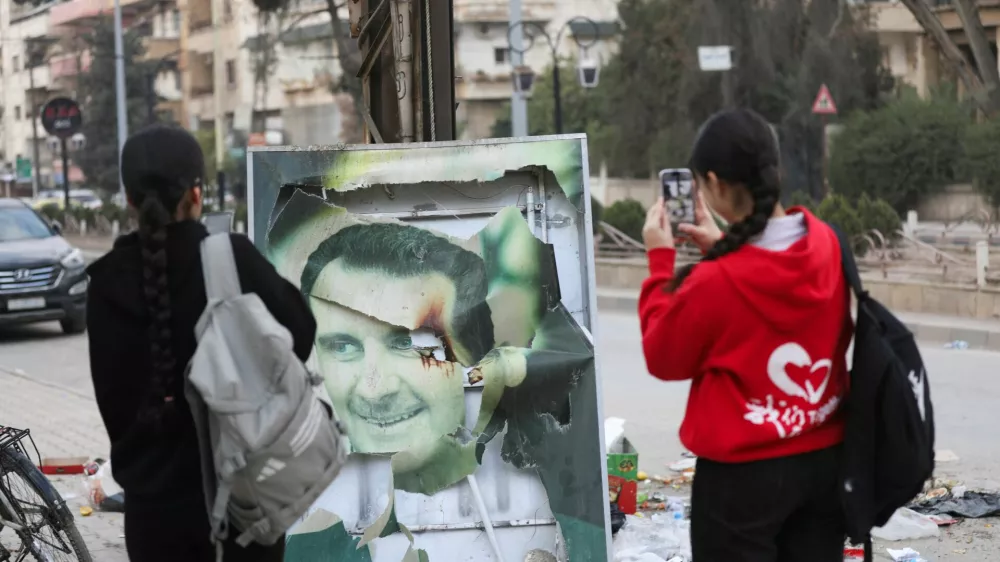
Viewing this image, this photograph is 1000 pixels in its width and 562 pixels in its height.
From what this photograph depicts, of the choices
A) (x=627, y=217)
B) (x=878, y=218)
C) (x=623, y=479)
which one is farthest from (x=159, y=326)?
(x=627, y=217)

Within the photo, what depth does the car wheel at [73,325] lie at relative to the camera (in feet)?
57.6

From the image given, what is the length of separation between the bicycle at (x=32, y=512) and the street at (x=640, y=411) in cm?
142

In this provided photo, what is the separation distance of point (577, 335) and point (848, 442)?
1911 mm

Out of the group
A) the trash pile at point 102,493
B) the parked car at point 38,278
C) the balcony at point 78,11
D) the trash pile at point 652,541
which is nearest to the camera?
the trash pile at point 652,541

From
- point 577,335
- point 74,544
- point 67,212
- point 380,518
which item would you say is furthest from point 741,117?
point 67,212

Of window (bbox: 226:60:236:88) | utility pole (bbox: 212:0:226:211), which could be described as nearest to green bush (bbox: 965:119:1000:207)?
utility pole (bbox: 212:0:226:211)

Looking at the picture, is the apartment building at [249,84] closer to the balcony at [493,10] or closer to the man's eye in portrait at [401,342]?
the balcony at [493,10]

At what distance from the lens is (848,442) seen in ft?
10.1

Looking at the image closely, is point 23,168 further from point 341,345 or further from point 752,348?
point 752,348

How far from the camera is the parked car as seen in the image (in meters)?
16.7

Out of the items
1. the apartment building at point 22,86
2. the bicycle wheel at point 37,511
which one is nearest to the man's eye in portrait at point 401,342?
the bicycle wheel at point 37,511

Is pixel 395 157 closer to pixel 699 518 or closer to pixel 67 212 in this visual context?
pixel 699 518

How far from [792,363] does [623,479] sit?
3526 millimetres

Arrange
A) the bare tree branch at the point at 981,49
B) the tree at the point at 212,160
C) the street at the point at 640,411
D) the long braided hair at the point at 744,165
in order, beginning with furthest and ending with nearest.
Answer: the tree at the point at 212,160
the bare tree branch at the point at 981,49
the street at the point at 640,411
the long braided hair at the point at 744,165
